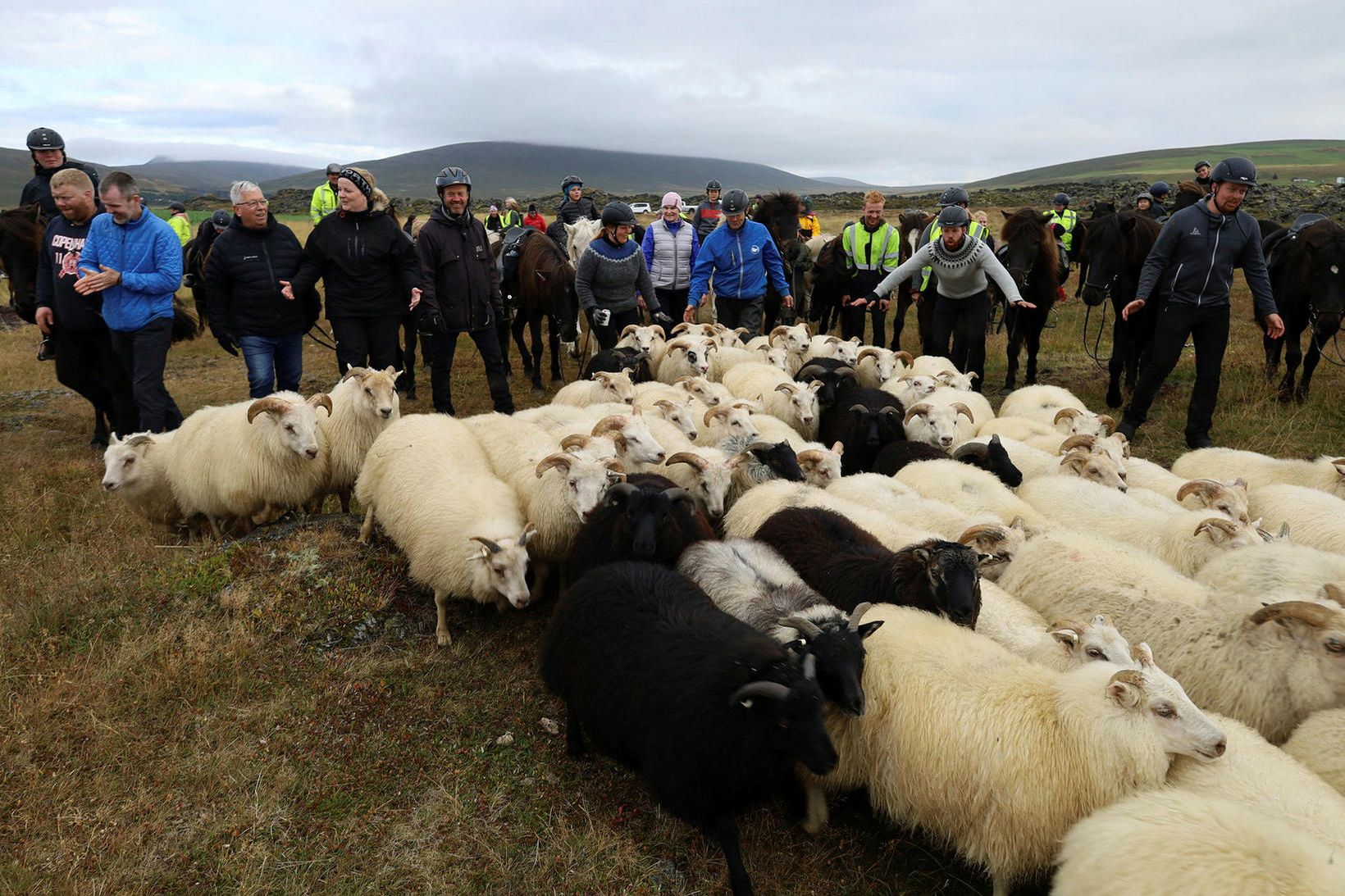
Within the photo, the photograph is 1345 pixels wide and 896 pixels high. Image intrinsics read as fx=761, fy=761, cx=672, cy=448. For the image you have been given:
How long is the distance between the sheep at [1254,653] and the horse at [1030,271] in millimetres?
7728

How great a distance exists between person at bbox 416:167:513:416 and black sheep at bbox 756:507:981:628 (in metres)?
4.59

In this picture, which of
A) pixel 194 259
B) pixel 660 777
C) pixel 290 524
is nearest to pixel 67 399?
pixel 194 259

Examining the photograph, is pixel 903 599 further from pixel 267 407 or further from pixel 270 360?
pixel 270 360

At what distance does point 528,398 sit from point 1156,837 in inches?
392

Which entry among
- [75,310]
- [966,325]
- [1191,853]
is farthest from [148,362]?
[966,325]

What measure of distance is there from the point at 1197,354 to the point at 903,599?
609 centimetres

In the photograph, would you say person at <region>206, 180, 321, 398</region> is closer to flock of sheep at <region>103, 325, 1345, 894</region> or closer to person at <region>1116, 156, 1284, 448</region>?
flock of sheep at <region>103, 325, 1345, 894</region>

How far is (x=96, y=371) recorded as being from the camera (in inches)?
330

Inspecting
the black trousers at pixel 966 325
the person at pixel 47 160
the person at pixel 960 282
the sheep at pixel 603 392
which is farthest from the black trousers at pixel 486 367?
the black trousers at pixel 966 325

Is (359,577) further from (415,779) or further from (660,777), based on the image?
(660,777)

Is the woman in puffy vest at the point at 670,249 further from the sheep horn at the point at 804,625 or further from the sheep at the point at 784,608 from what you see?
the sheep horn at the point at 804,625

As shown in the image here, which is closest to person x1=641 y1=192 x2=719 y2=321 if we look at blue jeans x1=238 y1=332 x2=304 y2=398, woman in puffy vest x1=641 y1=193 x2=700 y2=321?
woman in puffy vest x1=641 y1=193 x2=700 y2=321

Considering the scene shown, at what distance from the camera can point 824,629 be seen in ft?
12.0

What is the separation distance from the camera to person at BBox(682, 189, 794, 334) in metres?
10.4
